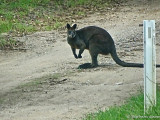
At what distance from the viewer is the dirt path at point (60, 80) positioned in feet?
30.7

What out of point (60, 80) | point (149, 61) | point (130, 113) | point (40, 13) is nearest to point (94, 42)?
point (60, 80)

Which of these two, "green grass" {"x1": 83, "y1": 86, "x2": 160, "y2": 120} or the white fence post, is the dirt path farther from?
the white fence post

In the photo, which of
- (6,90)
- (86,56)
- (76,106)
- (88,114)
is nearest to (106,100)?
(76,106)

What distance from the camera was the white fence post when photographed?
6879 mm

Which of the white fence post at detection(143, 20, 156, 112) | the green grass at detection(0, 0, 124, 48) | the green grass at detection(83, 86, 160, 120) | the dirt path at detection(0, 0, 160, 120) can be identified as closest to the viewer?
the green grass at detection(83, 86, 160, 120)

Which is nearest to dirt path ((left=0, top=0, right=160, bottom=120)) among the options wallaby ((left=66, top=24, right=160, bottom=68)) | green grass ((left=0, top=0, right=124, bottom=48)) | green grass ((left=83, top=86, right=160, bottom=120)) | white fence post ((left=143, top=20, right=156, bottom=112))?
wallaby ((left=66, top=24, right=160, bottom=68))

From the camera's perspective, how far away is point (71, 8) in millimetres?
25531

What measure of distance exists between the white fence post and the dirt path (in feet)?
5.37

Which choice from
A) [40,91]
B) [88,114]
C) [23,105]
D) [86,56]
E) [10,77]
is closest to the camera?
[88,114]

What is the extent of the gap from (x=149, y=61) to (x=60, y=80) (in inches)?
197

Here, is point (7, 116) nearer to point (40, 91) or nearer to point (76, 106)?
point (76, 106)

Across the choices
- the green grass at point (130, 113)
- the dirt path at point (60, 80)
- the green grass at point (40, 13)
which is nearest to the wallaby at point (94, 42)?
the dirt path at point (60, 80)

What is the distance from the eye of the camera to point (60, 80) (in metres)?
11.8

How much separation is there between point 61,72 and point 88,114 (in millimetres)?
4420
